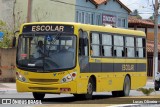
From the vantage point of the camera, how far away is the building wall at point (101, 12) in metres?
54.0

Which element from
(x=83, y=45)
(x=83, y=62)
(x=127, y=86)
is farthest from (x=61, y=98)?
(x=83, y=45)

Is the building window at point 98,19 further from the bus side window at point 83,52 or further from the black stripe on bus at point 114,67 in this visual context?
the bus side window at point 83,52

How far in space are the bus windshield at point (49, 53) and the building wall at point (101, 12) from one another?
104 feet

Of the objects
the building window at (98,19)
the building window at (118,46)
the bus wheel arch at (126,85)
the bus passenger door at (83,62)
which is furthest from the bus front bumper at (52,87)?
the building window at (98,19)

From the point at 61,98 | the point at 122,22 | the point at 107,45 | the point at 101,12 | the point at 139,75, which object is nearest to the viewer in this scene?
the point at 107,45

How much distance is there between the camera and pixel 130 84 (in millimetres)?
26969

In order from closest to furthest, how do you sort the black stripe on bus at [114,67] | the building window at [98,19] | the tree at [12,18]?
the black stripe on bus at [114,67]
the tree at [12,18]
the building window at [98,19]

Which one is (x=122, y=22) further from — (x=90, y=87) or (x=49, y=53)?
(x=49, y=53)

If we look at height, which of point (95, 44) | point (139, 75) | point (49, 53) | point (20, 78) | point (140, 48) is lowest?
point (139, 75)

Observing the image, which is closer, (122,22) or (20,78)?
(20,78)

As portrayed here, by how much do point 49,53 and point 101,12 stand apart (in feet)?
118

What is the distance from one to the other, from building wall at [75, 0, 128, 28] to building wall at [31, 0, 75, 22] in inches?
32.6

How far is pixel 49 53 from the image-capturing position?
21.3 metres

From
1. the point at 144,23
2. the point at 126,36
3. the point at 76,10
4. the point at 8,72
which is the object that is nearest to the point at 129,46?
the point at 126,36
